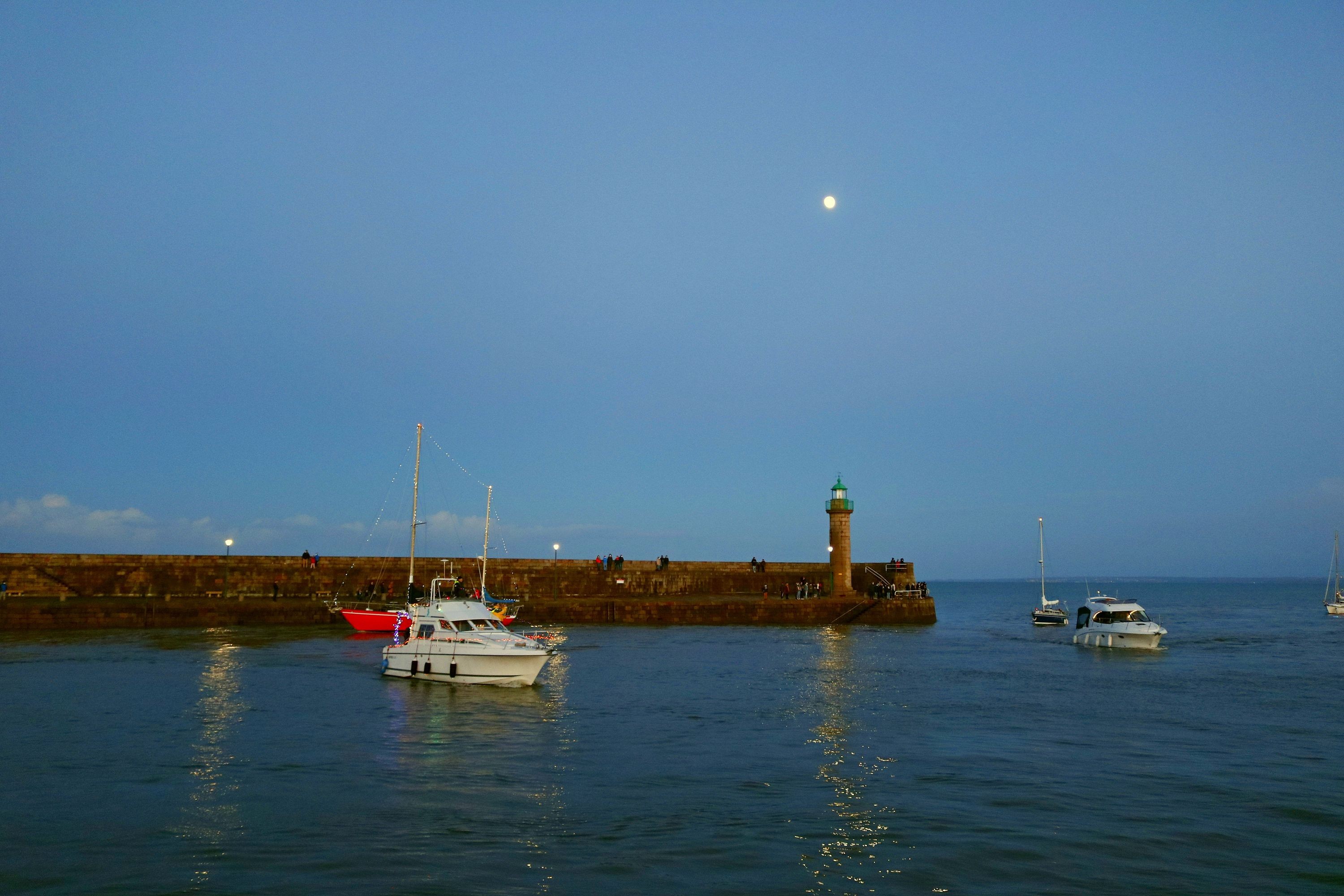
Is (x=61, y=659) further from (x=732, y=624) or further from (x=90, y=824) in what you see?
(x=732, y=624)

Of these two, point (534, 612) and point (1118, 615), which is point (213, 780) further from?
point (1118, 615)

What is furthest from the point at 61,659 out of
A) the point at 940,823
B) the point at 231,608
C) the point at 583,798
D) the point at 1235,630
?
the point at 1235,630

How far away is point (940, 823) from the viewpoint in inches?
523

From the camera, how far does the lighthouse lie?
5766 cm

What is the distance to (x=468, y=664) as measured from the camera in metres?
27.2

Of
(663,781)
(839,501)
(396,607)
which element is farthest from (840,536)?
(663,781)

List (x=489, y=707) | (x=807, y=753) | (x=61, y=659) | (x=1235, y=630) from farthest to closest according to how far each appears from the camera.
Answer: (x=1235, y=630) → (x=61, y=659) → (x=489, y=707) → (x=807, y=753)

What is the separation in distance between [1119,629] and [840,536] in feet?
62.0

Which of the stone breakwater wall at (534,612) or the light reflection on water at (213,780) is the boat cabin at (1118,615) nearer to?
the stone breakwater wall at (534,612)

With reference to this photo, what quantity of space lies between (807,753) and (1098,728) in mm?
8212

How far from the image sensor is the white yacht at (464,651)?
26.9 meters

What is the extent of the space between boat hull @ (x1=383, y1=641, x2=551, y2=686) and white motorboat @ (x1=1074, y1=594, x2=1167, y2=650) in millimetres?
29128

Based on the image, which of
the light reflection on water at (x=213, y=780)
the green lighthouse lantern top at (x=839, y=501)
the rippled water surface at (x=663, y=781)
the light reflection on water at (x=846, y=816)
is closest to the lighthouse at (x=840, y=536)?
the green lighthouse lantern top at (x=839, y=501)

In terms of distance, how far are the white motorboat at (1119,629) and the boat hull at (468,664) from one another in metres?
29.1
